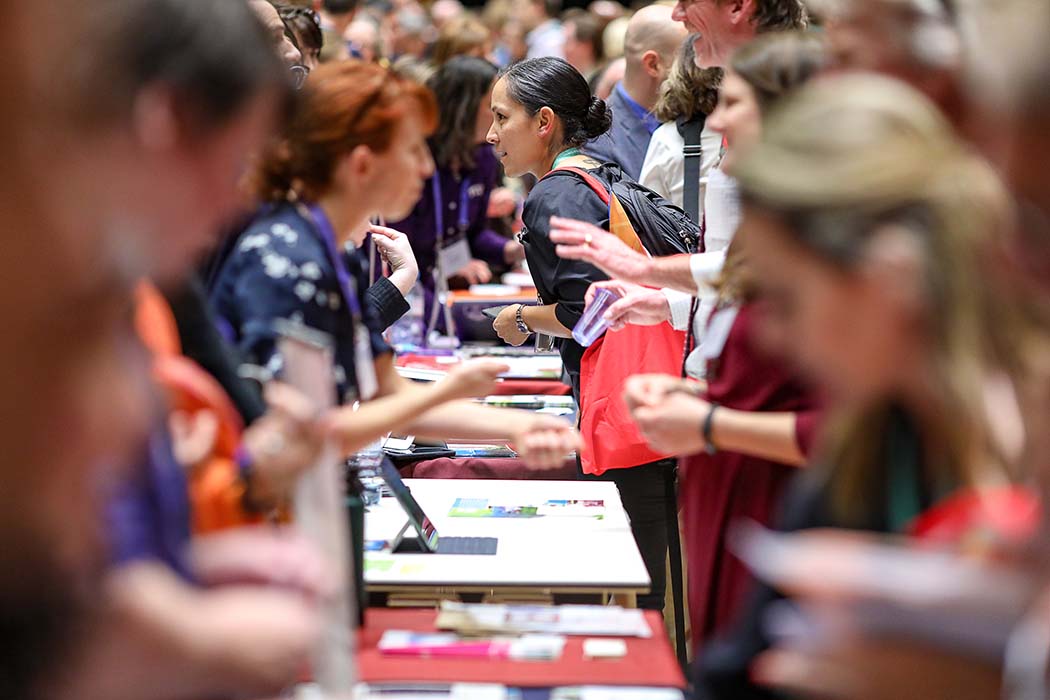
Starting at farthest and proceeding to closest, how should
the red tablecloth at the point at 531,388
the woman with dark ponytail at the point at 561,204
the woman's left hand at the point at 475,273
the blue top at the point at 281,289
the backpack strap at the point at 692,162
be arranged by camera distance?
1. the woman's left hand at the point at 475,273
2. the red tablecloth at the point at 531,388
3. the backpack strap at the point at 692,162
4. the woman with dark ponytail at the point at 561,204
5. the blue top at the point at 281,289

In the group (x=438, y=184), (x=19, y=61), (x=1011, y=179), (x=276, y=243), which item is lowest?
(x=438, y=184)

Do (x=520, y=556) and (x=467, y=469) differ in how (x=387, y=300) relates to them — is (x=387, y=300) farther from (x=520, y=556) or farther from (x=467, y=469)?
(x=520, y=556)

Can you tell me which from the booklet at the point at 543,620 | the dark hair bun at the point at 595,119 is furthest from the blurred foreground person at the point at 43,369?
the dark hair bun at the point at 595,119

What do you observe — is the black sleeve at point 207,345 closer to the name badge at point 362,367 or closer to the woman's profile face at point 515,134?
the name badge at point 362,367

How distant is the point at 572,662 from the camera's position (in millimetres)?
Answer: 2064

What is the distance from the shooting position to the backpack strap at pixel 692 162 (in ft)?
14.5

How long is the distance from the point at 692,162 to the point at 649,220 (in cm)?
83

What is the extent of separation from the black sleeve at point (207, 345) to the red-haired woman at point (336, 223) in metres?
0.12

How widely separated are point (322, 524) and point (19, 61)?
0.68m

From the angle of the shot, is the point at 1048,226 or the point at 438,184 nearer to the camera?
the point at 1048,226

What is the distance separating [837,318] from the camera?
4.22ft

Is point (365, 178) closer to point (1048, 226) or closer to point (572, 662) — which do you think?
point (572, 662)

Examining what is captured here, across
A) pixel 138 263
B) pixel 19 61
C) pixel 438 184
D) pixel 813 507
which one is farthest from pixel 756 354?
pixel 438 184

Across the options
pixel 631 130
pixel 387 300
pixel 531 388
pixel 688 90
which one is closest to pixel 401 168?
pixel 387 300
